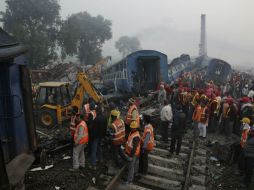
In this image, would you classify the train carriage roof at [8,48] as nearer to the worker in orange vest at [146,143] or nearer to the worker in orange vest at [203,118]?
the worker in orange vest at [146,143]

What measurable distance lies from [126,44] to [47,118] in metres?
61.9

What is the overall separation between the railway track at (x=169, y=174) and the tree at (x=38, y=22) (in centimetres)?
2744

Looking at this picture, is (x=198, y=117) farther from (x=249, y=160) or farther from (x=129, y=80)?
(x=129, y=80)

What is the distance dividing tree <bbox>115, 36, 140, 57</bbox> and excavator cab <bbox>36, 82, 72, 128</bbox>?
60.4 metres

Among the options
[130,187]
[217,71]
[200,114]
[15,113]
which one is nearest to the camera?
[15,113]

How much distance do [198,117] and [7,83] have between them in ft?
25.8

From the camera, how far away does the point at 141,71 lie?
18359 millimetres

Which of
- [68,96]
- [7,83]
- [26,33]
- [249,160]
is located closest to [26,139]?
[7,83]

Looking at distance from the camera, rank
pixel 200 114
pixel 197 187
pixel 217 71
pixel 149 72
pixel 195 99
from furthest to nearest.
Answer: pixel 217 71
pixel 149 72
pixel 195 99
pixel 200 114
pixel 197 187

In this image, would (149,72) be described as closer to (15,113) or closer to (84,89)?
(84,89)

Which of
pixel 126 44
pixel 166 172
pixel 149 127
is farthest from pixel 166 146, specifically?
pixel 126 44

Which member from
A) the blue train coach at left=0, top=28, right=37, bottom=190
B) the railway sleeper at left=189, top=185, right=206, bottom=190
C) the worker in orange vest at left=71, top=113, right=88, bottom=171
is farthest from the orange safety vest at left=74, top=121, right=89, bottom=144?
the railway sleeper at left=189, top=185, right=206, bottom=190

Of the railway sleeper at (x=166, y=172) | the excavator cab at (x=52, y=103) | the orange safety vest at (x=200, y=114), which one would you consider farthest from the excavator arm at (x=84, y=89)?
the railway sleeper at (x=166, y=172)

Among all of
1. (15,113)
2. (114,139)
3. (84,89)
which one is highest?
(84,89)
